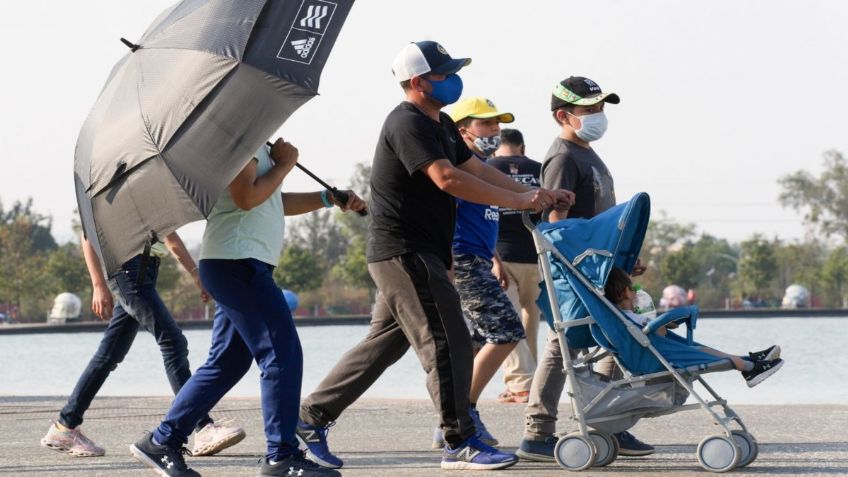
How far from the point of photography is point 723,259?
14025cm

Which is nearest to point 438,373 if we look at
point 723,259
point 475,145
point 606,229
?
point 606,229

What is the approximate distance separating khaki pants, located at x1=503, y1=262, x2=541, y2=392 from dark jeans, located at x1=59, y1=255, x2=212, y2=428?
2.97 metres

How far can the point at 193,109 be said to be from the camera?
16.4 ft

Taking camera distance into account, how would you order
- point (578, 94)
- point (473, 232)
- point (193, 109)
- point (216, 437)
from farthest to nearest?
point (578, 94)
point (473, 232)
point (216, 437)
point (193, 109)

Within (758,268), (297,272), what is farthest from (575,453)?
(758,268)

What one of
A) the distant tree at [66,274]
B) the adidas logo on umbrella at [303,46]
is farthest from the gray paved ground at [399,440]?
the distant tree at [66,274]

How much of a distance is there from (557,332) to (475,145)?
6.74ft

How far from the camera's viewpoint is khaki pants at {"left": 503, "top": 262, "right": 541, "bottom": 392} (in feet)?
30.3

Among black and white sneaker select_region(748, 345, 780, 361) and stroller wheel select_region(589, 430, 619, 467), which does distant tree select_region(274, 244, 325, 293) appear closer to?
stroller wheel select_region(589, 430, 619, 467)

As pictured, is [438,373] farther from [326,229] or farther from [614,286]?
[326,229]

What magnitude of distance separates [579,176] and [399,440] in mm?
1708

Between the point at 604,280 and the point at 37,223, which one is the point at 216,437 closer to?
the point at 604,280

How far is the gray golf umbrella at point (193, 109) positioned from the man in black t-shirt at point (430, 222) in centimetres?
58

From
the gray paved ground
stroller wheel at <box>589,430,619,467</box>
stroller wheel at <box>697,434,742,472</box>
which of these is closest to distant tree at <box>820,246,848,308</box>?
the gray paved ground
